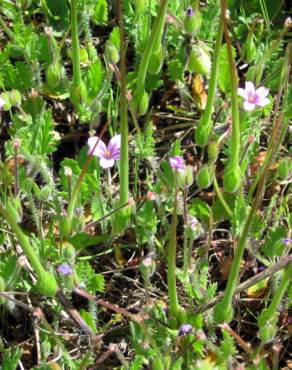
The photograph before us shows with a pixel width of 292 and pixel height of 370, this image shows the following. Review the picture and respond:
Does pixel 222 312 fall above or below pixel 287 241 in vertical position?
below

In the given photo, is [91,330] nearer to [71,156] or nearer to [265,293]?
[265,293]

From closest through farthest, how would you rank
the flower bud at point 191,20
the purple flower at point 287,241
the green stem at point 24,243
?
the green stem at point 24,243 → the purple flower at point 287,241 → the flower bud at point 191,20

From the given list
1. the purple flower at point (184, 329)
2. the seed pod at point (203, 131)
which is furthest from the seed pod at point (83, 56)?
the purple flower at point (184, 329)

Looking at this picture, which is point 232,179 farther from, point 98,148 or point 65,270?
point 65,270

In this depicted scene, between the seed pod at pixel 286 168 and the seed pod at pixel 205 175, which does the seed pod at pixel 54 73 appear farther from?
the seed pod at pixel 286 168

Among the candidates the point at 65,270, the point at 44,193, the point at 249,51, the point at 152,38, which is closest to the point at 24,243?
the point at 65,270

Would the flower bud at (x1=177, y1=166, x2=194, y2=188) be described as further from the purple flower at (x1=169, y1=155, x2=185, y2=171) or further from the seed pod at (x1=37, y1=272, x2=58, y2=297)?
the seed pod at (x1=37, y1=272, x2=58, y2=297)

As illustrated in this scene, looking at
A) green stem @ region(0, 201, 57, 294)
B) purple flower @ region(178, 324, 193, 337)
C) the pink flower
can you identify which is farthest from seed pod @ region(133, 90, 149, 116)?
purple flower @ region(178, 324, 193, 337)
